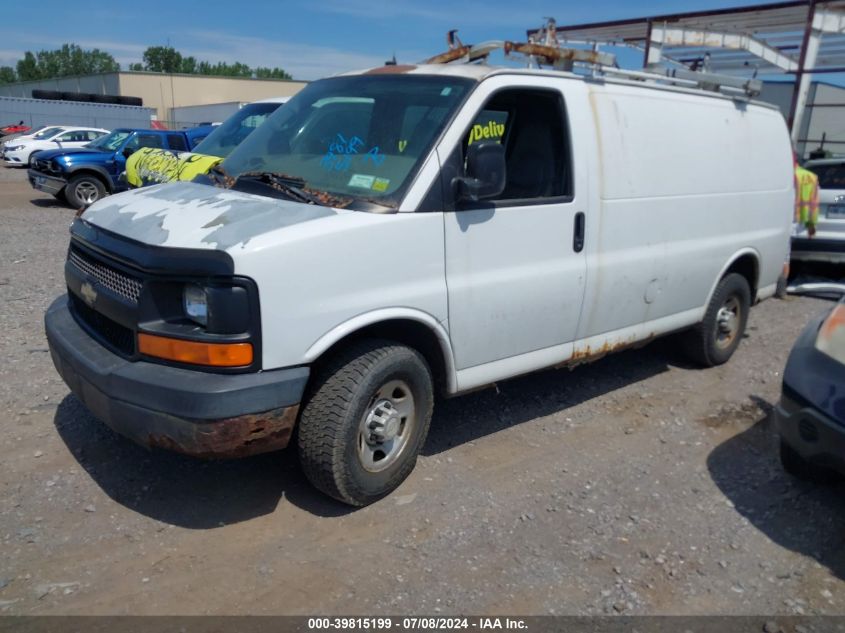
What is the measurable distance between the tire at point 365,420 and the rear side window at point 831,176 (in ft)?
23.8

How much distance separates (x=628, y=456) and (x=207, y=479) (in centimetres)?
250

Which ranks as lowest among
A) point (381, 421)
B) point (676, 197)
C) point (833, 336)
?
point (381, 421)

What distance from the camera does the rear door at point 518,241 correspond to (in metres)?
3.70

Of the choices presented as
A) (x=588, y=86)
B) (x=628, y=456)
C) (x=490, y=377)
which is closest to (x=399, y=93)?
(x=588, y=86)

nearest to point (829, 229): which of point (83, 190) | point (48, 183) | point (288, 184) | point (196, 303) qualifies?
Answer: point (288, 184)

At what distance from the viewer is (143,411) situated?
9.97 ft

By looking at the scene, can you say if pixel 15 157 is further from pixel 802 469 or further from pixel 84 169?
pixel 802 469

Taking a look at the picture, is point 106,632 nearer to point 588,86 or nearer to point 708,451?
point 708,451

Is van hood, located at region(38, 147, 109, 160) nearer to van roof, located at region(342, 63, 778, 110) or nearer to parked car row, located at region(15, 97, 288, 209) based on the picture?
parked car row, located at region(15, 97, 288, 209)

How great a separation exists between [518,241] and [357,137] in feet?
3.46

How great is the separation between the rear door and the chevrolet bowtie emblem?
1765mm

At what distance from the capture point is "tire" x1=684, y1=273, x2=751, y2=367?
18.6 ft

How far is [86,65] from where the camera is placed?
11594 centimetres

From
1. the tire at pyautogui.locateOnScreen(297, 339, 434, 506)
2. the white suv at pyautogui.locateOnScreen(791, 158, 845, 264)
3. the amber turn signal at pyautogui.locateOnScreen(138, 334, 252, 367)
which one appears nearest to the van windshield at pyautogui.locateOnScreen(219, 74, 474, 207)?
the tire at pyautogui.locateOnScreen(297, 339, 434, 506)
